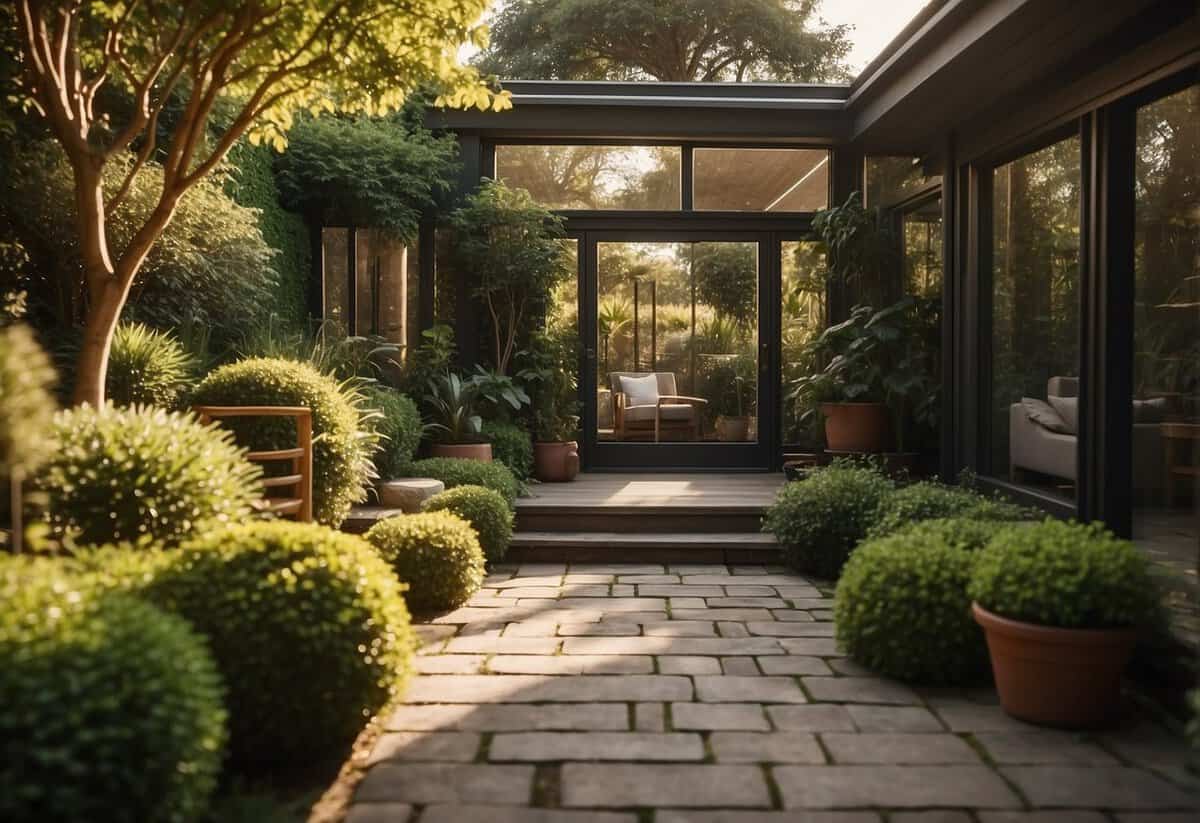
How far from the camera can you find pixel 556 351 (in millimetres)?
8336

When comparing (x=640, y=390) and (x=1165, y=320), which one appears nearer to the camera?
(x=1165, y=320)

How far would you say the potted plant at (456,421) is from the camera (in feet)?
23.9

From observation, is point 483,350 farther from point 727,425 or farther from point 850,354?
point 850,354

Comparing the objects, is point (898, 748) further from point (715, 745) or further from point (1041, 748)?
point (715, 745)

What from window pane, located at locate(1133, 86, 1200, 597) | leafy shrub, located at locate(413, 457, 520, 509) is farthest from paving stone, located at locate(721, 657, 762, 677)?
leafy shrub, located at locate(413, 457, 520, 509)

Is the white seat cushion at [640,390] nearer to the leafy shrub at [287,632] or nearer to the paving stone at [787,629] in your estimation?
the paving stone at [787,629]

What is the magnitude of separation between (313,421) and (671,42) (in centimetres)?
1161

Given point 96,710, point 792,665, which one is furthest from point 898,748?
point 96,710

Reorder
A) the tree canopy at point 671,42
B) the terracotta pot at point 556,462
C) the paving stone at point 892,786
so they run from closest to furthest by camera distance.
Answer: the paving stone at point 892,786, the terracotta pot at point 556,462, the tree canopy at point 671,42

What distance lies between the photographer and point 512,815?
2.43 meters

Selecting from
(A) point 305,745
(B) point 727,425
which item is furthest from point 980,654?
(B) point 727,425

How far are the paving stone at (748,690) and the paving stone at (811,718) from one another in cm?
8

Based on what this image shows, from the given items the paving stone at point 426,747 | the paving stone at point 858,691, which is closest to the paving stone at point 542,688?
the paving stone at point 426,747

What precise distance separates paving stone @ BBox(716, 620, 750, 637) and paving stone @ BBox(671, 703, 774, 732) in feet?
3.10
